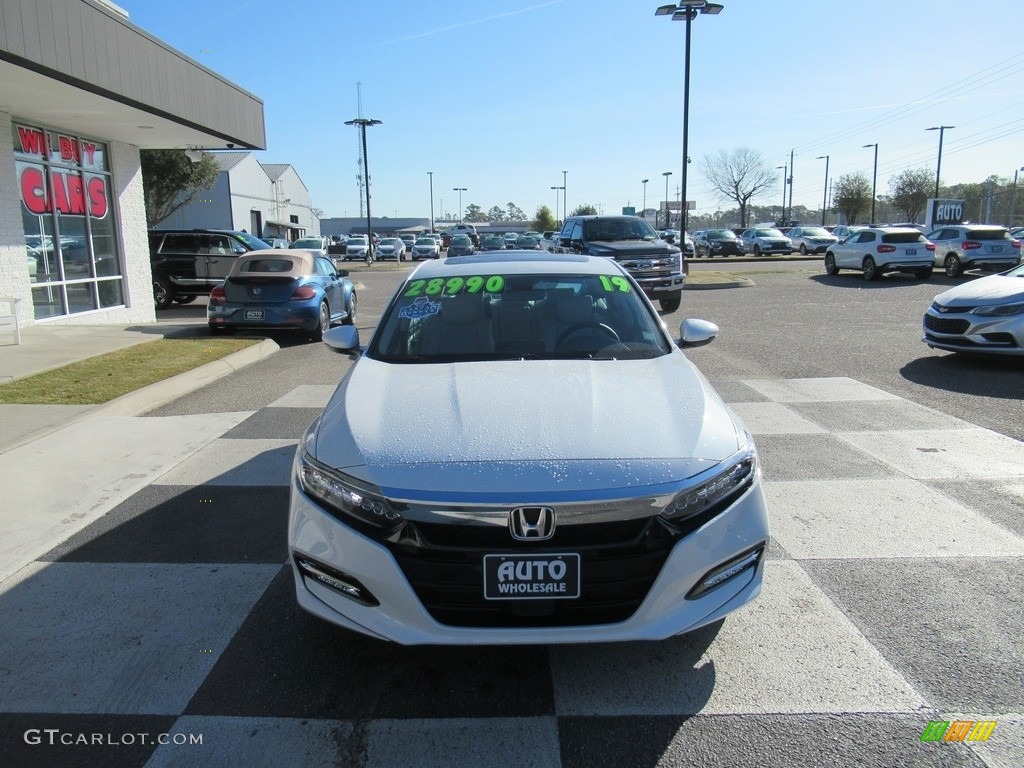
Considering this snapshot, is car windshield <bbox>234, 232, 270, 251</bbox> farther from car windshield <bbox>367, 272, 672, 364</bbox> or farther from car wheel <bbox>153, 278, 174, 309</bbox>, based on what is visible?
car windshield <bbox>367, 272, 672, 364</bbox>

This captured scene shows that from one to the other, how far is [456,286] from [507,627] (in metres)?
2.50

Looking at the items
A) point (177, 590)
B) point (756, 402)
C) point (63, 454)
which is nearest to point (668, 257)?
point (756, 402)

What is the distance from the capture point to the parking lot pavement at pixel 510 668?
2695mm

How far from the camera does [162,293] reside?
19266 mm

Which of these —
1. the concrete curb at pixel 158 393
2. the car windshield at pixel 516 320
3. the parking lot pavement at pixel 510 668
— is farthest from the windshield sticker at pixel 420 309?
the concrete curb at pixel 158 393

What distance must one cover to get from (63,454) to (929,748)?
606cm

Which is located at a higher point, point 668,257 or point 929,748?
point 668,257

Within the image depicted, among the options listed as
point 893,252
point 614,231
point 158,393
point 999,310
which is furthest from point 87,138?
point 893,252

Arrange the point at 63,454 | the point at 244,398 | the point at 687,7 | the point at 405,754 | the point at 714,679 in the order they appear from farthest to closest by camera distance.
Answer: the point at 687,7 → the point at 244,398 → the point at 63,454 → the point at 714,679 → the point at 405,754

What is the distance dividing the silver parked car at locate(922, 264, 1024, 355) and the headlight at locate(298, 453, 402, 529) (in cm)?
886

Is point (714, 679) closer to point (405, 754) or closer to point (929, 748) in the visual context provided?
point (929, 748)

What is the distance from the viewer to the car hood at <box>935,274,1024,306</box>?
9250 mm

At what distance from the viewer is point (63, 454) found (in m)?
6.10

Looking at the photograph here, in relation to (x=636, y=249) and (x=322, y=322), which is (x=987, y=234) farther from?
(x=322, y=322)
